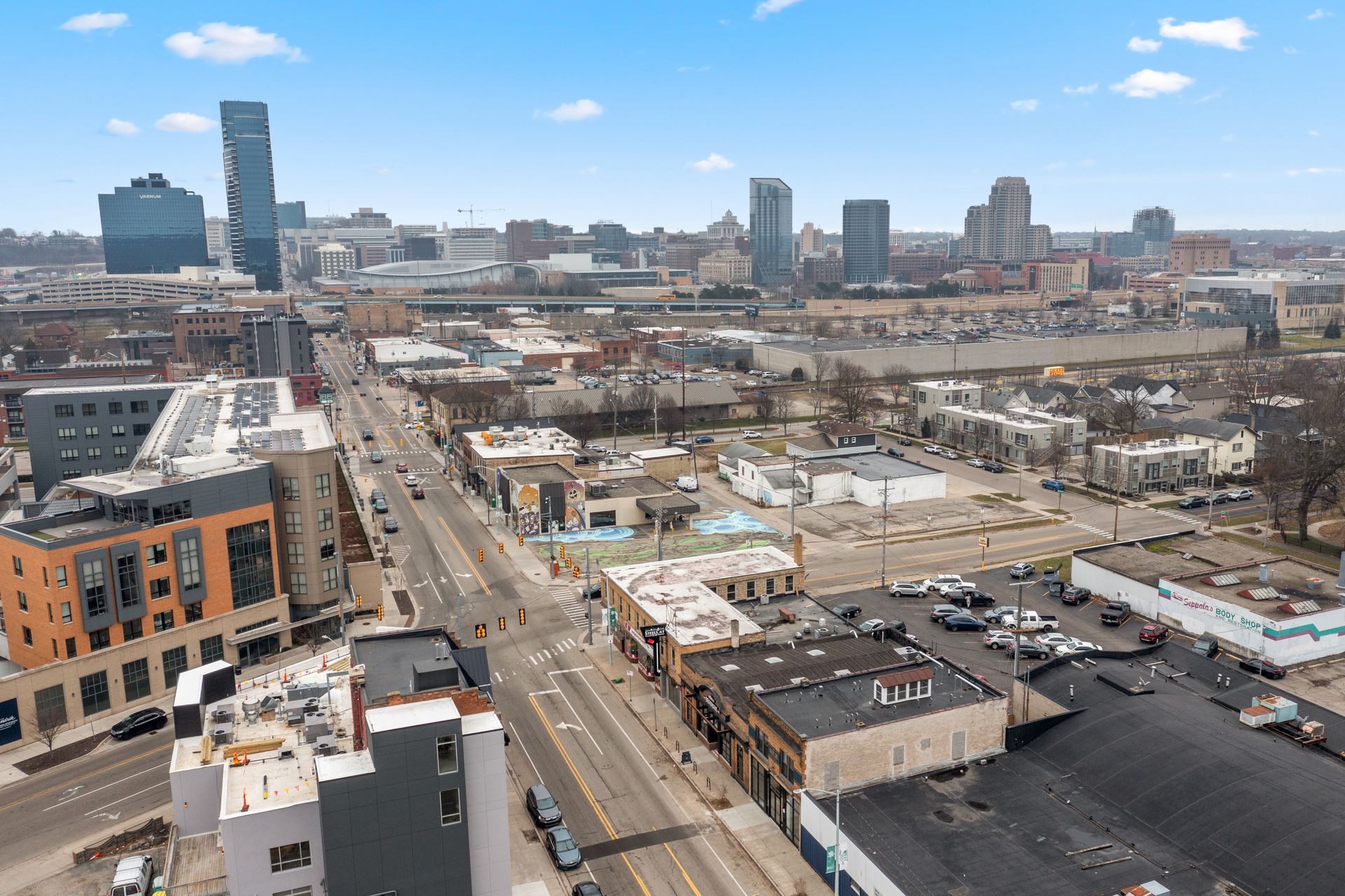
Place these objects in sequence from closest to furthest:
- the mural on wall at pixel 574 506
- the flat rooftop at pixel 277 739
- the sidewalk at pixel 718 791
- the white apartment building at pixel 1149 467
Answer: the flat rooftop at pixel 277 739 → the sidewalk at pixel 718 791 → the mural on wall at pixel 574 506 → the white apartment building at pixel 1149 467

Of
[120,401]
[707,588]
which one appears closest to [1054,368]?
[707,588]

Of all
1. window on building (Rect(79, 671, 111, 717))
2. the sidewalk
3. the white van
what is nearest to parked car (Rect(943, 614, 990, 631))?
the sidewalk

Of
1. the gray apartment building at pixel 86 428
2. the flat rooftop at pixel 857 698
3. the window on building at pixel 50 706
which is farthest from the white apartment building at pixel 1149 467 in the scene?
the gray apartment building at pixel 86 428

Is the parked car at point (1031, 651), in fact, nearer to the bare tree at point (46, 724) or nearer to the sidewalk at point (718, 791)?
the sidewalk at point (718, 791)

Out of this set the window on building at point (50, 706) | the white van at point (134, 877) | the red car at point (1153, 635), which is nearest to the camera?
the white van at point (134, 877)

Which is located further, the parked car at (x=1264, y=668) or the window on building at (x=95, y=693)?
the parked car at (x=1264, y=668)

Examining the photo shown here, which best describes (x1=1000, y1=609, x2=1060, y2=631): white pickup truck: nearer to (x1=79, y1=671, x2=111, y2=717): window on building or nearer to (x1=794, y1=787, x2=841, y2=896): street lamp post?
(x1=794, y1=787, x2=841, y2=896): street lamp post

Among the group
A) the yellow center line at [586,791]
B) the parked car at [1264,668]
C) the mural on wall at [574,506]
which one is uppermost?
the mural on wall at [574,506]
